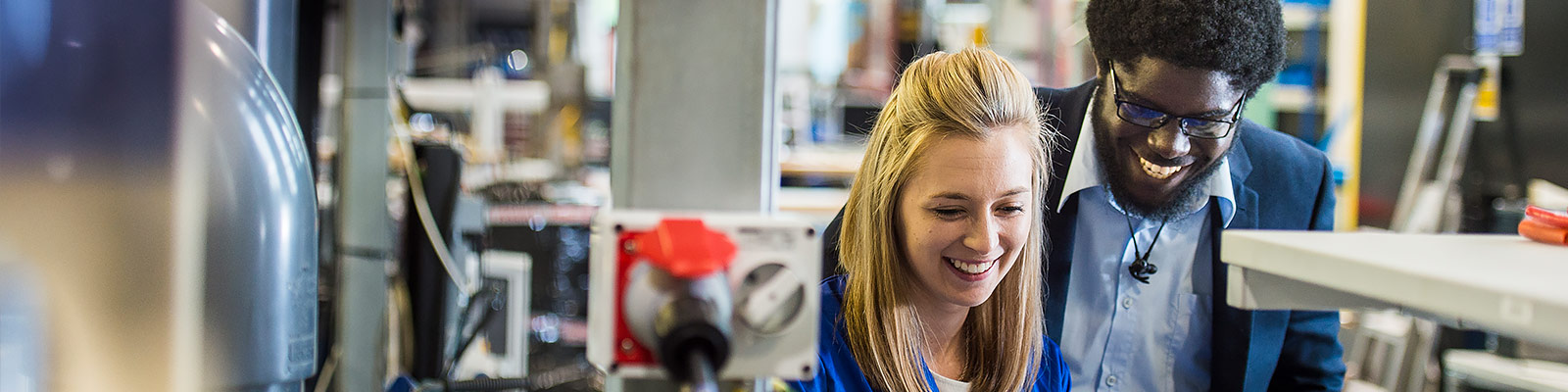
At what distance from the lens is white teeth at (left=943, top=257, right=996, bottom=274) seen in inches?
36.5

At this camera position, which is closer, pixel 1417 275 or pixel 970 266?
pixel 1417 275

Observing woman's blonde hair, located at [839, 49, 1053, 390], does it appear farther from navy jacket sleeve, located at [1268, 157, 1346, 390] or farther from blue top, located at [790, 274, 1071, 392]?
navy jacket sleeve, located at [1268, 157, 1346, 390]

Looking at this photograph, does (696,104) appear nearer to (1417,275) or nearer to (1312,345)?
(1417,275)

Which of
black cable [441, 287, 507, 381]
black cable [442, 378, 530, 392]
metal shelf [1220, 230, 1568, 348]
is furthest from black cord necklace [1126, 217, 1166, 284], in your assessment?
black cable [441, 287, 507, 381]

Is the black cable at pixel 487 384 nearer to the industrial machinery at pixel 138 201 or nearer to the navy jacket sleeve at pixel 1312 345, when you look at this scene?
the industrial machinery at pixel 138 201

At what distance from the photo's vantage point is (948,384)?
1.03m

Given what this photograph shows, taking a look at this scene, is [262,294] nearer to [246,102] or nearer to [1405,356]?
[246,102]

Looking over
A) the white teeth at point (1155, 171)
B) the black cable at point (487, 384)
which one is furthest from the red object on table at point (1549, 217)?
the black cable at point (487, 384)

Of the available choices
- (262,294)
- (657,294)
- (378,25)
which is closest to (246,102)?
(262,294)

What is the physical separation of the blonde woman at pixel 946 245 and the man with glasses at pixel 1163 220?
0.03m

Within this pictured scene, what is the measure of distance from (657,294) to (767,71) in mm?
154

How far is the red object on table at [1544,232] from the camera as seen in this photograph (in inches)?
32.3

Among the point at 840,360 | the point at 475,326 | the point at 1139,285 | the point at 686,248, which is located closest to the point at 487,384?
the point at 475,326

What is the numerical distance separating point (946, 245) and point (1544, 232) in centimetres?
47
